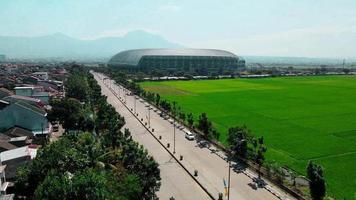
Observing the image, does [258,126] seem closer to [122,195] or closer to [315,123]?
[315,123]

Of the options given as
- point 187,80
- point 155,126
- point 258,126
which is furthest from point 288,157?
point 187,80

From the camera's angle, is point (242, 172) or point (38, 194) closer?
point (38, 194)

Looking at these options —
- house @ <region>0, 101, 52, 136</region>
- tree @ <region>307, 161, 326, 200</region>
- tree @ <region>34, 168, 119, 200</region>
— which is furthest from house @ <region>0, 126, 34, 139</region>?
tree @ <region>307, 161, 326, 200</region>

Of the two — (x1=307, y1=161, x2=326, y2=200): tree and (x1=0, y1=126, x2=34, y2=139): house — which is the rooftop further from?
(x1=307, y1=161, x2=326, y2=200): tree

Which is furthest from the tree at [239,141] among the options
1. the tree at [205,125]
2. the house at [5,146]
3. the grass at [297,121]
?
the house at [5,146]

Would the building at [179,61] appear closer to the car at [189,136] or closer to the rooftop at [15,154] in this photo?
the car at [189,136]

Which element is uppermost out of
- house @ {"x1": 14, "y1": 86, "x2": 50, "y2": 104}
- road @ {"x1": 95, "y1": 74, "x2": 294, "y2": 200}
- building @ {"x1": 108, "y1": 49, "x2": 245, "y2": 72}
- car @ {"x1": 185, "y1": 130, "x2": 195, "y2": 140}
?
building @ {"x1": 108, "y1": 49, "x2": 245, "y2": 72}
